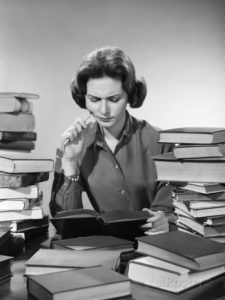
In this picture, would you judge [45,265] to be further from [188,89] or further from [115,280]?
[188,89]

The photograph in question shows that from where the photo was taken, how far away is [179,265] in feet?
3.06

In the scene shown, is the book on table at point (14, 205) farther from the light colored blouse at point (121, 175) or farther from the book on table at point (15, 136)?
the light colored blouse at point (121, 175)

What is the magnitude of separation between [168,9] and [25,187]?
1946mm

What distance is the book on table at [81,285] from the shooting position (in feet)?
2.77

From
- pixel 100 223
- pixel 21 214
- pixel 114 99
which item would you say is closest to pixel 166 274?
pixel 100 223

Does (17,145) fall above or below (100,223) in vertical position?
above

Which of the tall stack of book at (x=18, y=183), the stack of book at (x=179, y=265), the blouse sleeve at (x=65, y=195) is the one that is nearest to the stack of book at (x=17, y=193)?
the tall stack of book at (x=18, y=183)

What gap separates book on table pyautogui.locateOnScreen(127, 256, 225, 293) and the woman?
780 mm

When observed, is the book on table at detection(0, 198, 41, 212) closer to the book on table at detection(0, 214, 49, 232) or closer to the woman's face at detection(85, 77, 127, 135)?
the book on table at detection(0, 214, 49, 232)

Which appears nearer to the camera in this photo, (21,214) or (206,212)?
(206,212)

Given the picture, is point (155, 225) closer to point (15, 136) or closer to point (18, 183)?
point (18, 183)

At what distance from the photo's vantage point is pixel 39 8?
114 inches

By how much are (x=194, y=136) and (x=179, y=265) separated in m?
0.49

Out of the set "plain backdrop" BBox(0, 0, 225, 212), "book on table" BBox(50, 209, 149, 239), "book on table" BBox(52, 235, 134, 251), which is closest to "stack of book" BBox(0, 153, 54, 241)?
"book on table" BBox(50, 209, 149, 239)
